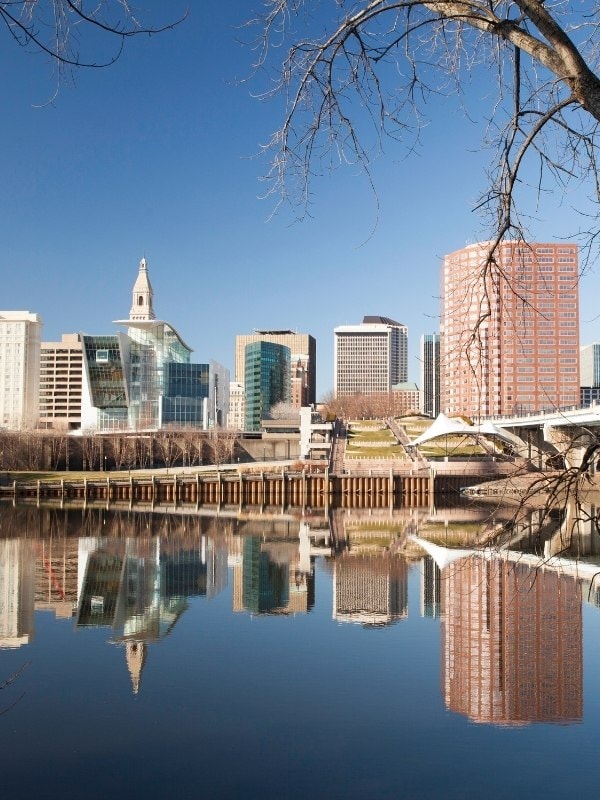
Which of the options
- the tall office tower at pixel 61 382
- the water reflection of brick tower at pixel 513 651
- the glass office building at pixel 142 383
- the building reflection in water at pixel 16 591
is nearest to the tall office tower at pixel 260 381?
the tall office tower at pixel 61 382

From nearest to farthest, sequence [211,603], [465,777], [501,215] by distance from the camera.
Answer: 1. [501,215]
2. [465,777]
3. [211,603]

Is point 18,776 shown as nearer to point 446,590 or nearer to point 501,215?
point 501,215

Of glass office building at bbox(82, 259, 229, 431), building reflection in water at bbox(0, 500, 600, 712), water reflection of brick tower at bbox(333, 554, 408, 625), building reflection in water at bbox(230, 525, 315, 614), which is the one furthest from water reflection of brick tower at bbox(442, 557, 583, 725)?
glass office building at bbox(82, 259, 229, 431)

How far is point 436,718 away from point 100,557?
23884 millimetres

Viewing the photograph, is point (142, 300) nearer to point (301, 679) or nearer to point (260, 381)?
point (260, 381)

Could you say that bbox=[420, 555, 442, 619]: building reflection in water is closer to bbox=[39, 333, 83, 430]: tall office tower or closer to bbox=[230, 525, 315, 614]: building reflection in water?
bbox=[230, 525, 315, 614]: building reflection in water

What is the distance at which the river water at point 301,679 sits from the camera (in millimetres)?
11070

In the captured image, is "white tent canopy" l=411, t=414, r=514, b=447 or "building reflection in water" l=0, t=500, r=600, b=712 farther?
"white tent canopy" l=411, t=414, r=514, b=447

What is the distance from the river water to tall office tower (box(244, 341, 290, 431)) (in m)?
154

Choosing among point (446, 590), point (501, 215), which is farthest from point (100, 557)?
point (501, 215)

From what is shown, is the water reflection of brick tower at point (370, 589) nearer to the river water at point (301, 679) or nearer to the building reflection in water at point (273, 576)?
the river water at point (301, 679)

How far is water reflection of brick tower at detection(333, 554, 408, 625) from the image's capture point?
2209 centimetres

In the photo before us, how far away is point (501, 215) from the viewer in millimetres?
5094

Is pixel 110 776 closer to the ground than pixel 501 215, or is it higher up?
closer to the ground
